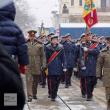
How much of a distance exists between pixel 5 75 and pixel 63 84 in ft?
55.5

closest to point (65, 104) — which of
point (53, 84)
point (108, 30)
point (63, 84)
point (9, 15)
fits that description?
point (53, 84)

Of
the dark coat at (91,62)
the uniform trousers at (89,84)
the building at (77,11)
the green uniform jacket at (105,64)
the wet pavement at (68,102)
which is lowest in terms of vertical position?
the building at (77,11)

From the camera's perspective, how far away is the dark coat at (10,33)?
4855 millimetres

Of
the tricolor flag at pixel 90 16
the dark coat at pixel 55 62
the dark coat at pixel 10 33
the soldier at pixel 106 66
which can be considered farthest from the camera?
the tricolor flag at pixel 90 16

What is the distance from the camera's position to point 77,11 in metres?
69.3

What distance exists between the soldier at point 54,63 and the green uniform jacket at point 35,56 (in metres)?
0.25

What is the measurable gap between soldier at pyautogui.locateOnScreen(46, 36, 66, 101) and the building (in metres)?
45.7

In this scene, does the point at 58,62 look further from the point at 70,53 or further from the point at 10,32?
the point at 10,32

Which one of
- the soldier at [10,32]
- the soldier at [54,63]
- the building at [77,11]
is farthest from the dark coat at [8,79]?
the building at [77,11]

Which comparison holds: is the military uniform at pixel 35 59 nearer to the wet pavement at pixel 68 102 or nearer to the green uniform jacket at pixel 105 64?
the wet pavement at pixel 68 102

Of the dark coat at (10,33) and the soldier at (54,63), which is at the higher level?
the dark coat at (10,33)

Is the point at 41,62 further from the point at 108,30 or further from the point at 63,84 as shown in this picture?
the point at 108,30

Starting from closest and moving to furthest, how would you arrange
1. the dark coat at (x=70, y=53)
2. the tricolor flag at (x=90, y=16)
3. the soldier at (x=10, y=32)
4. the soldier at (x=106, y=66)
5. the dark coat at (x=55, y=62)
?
the soldier at (x=10, y=32)
the soldier at (x=106, y=66)
the dark coat at (x=55, y=62)
the tricolor flag at (x=90, y=16)
the dark coat at (x=70, y=53)

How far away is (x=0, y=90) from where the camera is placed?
2.95m
